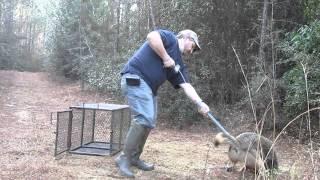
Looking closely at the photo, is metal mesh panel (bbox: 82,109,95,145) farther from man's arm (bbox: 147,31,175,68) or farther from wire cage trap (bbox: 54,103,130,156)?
man's arm (bbox: 147,31,175,68)

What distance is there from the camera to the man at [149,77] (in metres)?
4.73

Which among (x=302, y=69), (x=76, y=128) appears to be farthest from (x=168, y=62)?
(x=302, y=69)

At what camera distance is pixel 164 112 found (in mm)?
9461

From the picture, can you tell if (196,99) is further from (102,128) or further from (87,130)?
(102,128)

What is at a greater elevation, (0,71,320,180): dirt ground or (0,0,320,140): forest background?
(0,0,320,140): forest background

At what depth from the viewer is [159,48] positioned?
464 cm

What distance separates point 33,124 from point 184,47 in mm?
4671

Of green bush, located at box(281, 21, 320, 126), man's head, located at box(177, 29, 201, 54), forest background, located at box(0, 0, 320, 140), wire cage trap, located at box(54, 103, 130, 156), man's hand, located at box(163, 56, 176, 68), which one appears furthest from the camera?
forest background, located at box(0, 0, 320, 140)

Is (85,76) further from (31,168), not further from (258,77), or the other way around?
(31,168)

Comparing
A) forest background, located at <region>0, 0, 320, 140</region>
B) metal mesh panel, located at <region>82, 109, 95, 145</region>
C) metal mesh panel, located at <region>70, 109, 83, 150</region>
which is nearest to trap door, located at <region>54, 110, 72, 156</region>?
metal mesh panel, located at <region>70, 109, 83, 150</region>

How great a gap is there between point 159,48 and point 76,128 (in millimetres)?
1818

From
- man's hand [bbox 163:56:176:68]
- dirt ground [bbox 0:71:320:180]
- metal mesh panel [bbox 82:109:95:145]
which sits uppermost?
man's hand [bbox 163:56:176:68]

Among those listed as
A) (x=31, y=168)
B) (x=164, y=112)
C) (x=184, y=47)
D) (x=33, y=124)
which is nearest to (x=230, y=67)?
(x=164, y=112)

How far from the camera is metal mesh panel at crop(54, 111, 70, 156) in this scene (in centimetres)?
538
